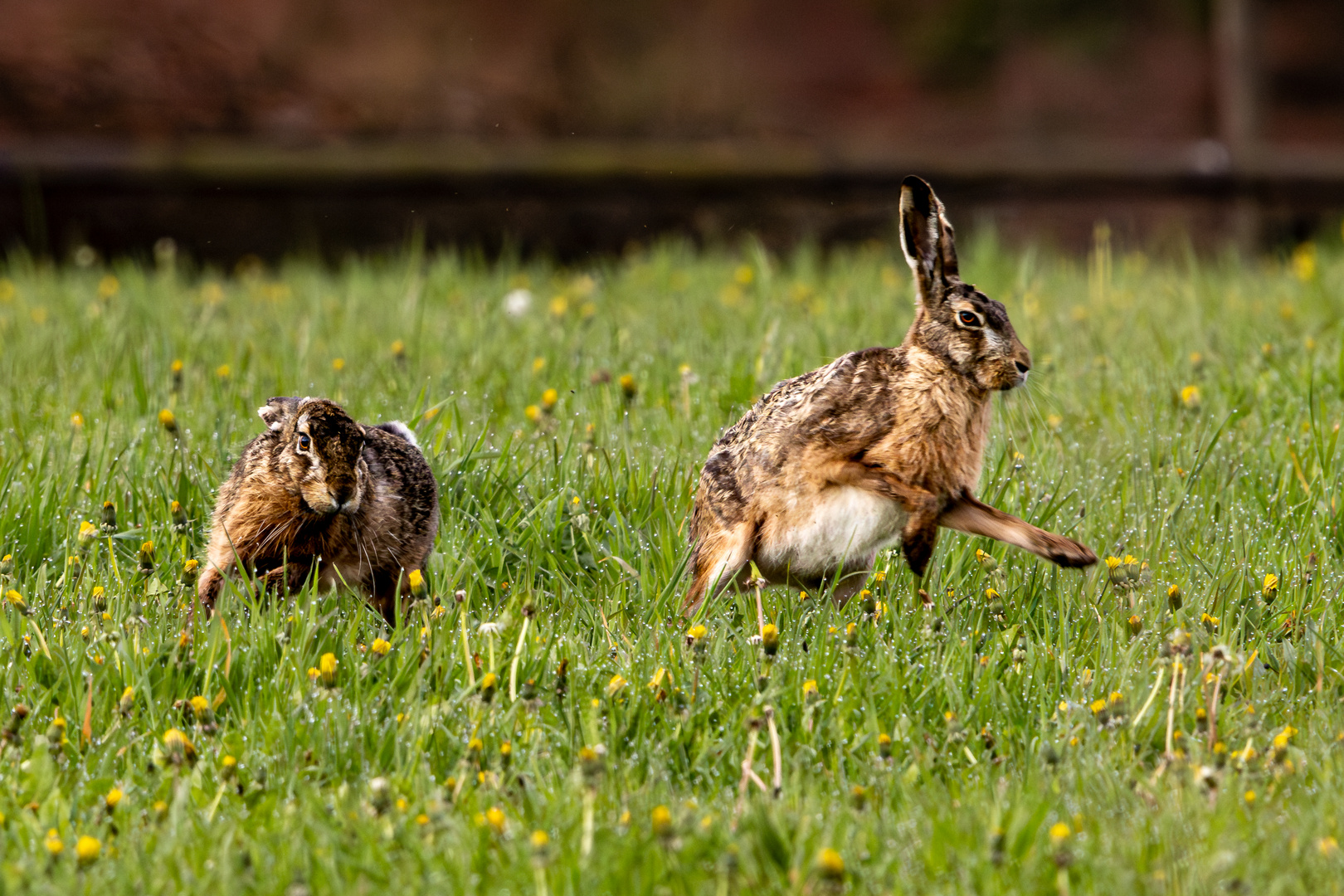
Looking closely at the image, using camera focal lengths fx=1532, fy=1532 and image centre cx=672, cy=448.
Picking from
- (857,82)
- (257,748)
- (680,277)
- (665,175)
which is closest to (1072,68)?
(857,82)

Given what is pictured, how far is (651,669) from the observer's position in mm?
3189

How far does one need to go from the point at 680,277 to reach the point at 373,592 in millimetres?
4418

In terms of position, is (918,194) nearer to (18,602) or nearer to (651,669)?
(651,669)

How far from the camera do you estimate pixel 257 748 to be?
9.57 feet

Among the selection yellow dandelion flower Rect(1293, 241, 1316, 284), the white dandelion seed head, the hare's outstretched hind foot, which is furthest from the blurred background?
the hare's outstretched hind foot

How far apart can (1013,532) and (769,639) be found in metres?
0.60

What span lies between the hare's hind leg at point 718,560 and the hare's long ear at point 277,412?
3.45ft

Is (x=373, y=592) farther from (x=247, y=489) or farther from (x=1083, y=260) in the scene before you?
(x=1083, y=260)

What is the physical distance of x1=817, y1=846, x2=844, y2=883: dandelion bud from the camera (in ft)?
7.53

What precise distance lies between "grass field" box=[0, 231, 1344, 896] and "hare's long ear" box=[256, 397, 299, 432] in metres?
0.41

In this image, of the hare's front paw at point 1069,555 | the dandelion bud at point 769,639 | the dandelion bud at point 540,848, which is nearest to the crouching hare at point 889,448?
the hare's front paw at point 1069,555

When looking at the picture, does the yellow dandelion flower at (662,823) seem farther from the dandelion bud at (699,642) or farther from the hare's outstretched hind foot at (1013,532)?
the hare's outstretched hind foot at (1013,532)

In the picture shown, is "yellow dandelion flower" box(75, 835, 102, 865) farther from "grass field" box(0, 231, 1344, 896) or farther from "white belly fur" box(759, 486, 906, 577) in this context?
"white belly fur" box(759, 486, 906, 577)

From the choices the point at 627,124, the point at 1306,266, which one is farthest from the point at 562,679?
the point at 627,124
